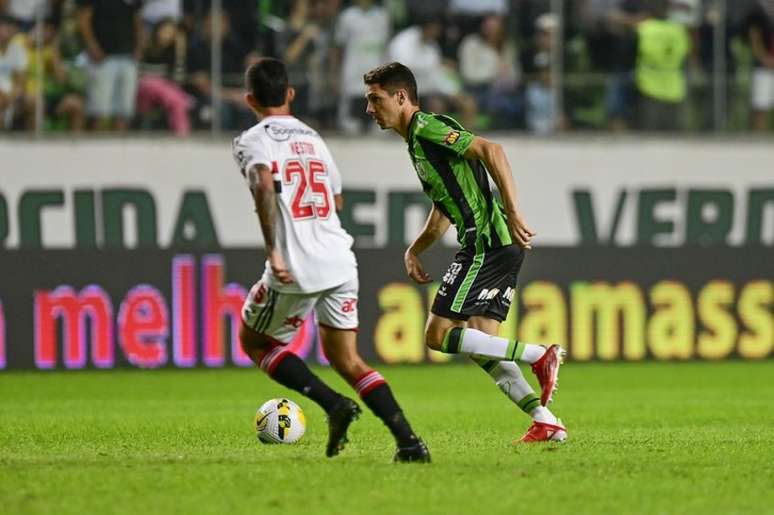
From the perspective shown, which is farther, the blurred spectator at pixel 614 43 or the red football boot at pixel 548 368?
the blurred spectator at pixel 614 43

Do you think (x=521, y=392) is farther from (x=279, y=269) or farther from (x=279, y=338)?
(x=279, y=269)

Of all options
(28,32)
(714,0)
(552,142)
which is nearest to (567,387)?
(552,142)

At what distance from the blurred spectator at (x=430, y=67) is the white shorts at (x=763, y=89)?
3.58 m

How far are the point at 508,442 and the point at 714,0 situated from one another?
11.6 meters

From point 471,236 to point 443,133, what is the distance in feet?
2.49

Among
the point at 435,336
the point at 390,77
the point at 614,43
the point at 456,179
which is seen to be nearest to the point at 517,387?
the point at 435,336

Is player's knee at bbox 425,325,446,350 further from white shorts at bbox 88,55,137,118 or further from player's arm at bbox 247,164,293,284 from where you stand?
white shorts at bbox 88,55,137,118

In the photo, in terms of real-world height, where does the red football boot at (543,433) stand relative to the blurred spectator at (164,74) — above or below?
below

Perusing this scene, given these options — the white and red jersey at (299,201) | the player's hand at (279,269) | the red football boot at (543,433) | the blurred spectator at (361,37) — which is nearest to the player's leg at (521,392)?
the red football boot at (543,433)

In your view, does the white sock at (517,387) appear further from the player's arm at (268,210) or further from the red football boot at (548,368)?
the player's arm at (268,210)

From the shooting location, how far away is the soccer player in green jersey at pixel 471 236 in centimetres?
855

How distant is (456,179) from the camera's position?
349 inches

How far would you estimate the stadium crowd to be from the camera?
18.6m

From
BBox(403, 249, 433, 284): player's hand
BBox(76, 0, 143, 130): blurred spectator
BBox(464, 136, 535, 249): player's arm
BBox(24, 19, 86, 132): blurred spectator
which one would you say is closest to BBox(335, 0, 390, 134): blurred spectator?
BBox(76, 0, 143, 130): blurred spectator
